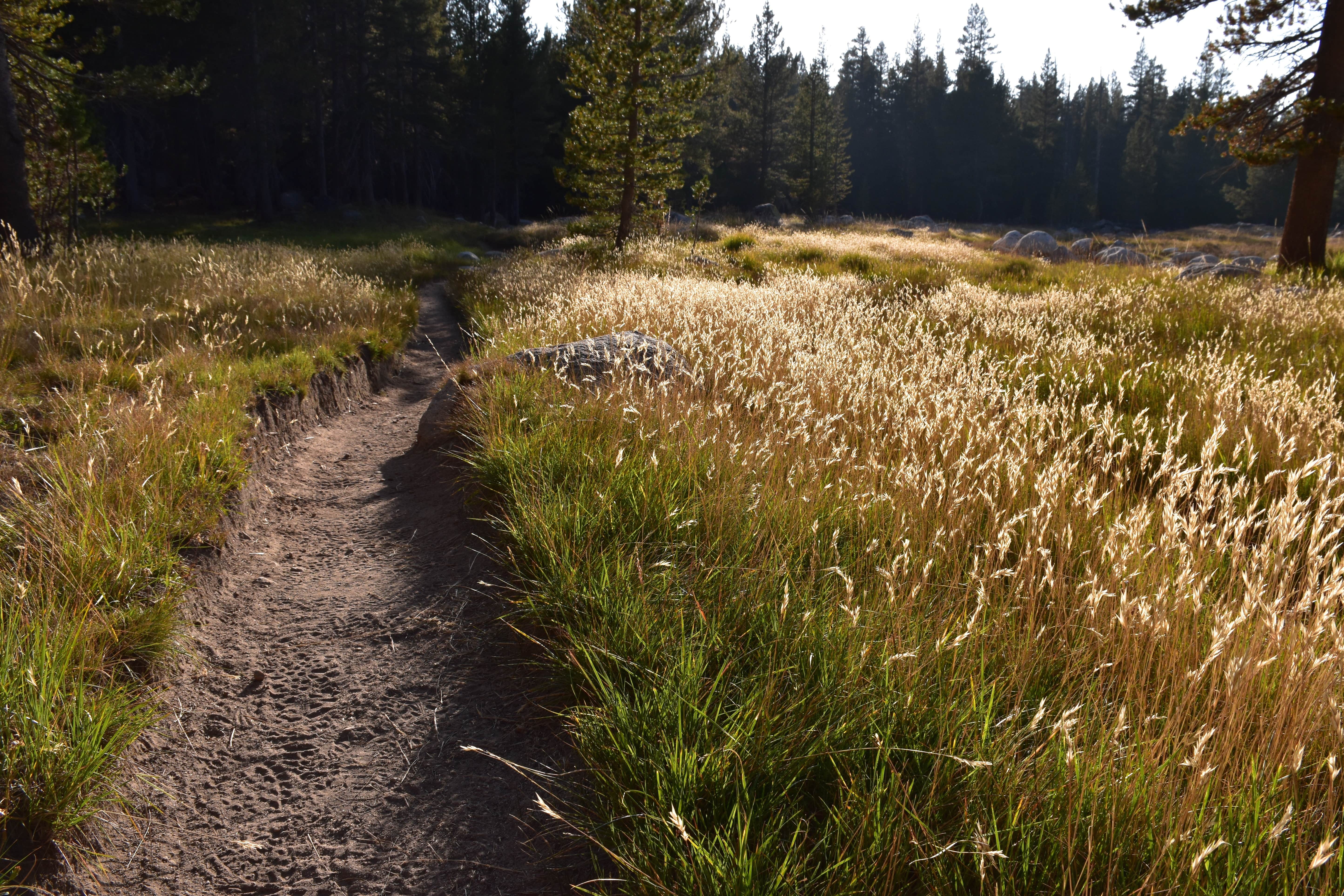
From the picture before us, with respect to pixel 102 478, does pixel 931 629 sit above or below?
below

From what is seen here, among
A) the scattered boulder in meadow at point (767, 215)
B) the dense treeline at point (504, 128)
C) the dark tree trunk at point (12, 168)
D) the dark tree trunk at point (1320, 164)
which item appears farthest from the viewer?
the scattered boulder in meadow at point (767, 215)

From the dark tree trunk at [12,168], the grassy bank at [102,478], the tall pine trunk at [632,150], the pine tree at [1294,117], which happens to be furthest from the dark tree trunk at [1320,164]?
the dark tree trunk at [12,168]

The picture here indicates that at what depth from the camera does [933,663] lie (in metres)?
2.26

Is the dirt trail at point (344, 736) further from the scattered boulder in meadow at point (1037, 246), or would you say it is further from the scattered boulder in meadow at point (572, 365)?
the scattered boulder in meadow at point (1037, 246)

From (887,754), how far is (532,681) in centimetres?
162

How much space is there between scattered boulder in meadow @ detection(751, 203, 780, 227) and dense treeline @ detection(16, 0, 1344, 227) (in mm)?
1994

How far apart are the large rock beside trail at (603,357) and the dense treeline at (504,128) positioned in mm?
10495

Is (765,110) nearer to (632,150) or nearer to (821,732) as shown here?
(632,150)

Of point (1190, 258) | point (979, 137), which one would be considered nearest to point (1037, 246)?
point (1190, 258)

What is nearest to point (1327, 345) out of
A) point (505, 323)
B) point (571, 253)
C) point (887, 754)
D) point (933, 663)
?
point (933, 663)

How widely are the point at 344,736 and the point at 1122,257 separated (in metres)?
21.6

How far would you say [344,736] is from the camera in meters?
2.74

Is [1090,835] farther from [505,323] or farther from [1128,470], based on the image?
[505,323]

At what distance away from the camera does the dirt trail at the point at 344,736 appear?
2.14m
